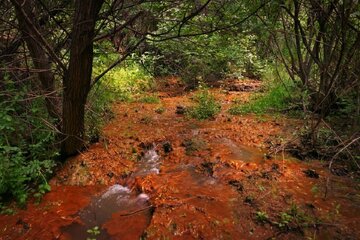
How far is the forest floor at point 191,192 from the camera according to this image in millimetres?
3305

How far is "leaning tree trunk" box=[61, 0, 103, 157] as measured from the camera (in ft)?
11.8

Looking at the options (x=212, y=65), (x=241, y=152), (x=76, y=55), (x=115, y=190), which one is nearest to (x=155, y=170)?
(x=115, y=190)

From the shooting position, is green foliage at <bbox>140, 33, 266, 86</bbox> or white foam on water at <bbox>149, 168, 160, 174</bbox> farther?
green foliage at <bbox>140, 33, 266, 86</bbox>

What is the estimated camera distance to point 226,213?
352 centimetres

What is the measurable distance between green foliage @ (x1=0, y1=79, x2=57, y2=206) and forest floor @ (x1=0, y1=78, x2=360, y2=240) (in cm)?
25

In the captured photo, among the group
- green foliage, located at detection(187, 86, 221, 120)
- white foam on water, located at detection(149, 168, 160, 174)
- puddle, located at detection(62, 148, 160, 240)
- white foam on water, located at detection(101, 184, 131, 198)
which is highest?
green foliage, located at detection(187, 86, 221, 120)

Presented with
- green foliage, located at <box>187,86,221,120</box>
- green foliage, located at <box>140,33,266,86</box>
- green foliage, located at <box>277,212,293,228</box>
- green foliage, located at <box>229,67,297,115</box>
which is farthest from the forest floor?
green foliage, located at <box>140,33,266,86</box>

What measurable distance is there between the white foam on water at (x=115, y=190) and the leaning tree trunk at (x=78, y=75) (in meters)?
0.76

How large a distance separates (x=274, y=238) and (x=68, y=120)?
2.81 metres

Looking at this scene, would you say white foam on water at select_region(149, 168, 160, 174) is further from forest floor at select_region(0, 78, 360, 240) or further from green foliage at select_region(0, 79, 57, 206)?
green foliage at select_region(0, 79, 57, 206)

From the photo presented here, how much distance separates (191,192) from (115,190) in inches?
39.1

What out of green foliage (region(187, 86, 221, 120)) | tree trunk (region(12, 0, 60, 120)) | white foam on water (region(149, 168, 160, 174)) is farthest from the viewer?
→ green foliage (region(187, 86, 221, 120))

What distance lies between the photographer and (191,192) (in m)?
3.96

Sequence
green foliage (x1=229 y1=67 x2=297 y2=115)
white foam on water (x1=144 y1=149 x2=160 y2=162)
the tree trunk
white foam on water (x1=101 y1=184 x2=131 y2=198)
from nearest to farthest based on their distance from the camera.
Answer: the tree trunk, white foam on water (x1=101 y1=184 x2=131 y2=198), white foam on water (x1=144 y1=149 x2=160 y2=162), green foliage (x1=229 y1=67 x2=297 y2=115)
